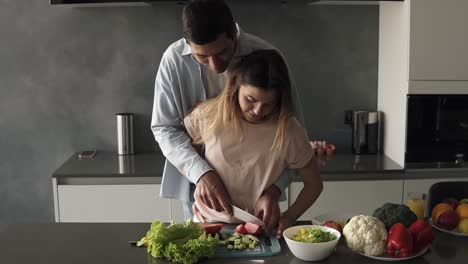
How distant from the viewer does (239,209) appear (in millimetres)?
1602

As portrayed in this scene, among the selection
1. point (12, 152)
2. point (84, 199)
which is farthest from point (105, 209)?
point (12, 152)

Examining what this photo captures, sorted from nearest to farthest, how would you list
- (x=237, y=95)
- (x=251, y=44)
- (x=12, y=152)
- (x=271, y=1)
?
(x=237, y=95)
(x=251, y=44)
(x=271, y=1)
(x=12, y=152)

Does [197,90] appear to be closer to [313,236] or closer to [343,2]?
[313,236]

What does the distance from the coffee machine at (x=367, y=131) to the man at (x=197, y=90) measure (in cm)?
135

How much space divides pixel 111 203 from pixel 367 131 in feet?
4.78

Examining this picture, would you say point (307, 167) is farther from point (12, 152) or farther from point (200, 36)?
point (12, 152)

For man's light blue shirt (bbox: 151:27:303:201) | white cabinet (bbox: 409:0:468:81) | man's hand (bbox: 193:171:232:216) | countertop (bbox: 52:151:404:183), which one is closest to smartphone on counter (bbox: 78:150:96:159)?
countertop (bbox: 52:151:404:183)

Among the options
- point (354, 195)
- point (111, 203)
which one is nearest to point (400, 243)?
point (354, 195)

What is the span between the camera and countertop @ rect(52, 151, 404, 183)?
106 inches

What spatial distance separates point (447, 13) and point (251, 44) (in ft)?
4.41

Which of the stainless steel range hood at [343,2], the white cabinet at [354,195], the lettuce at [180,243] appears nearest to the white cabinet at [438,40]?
the stainless steel range hood at [343,2]

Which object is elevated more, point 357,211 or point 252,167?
point 252,167

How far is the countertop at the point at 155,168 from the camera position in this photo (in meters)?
2.71

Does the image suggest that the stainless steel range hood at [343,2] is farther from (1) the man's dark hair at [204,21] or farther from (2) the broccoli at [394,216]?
(2) the broccoli at [394,216]
